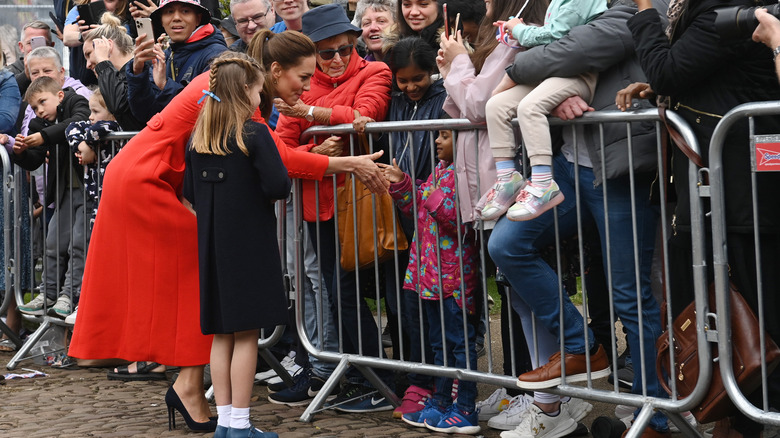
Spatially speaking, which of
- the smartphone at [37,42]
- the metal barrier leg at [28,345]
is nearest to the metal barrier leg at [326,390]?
the metal barrier leg at [28,345]

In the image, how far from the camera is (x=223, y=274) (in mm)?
5203

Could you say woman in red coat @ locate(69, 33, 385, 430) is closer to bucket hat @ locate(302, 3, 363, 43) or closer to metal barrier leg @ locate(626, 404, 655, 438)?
bucket hat @ locate(302, 3, 363, 43)

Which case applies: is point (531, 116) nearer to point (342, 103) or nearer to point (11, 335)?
point (342, 103)

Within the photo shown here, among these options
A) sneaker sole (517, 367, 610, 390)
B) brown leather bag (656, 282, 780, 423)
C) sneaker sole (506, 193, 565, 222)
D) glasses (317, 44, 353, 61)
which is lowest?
sneaker sole (517, 367, 610, 390)

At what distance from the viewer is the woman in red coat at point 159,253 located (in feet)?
18.5

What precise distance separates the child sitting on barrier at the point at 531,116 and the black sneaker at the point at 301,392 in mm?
1946

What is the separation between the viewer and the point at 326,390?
19.4 ft

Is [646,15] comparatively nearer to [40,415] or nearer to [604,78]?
[604,78]

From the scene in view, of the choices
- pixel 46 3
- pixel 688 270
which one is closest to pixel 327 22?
pixel 688 270

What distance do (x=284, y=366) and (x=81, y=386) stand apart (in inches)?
52.8

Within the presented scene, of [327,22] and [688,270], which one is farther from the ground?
[327,22]

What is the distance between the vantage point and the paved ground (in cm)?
567

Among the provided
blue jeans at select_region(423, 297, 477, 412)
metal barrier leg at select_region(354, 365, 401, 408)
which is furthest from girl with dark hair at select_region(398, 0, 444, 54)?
metal barrier leg at select_region(354, 365, 401, 408)

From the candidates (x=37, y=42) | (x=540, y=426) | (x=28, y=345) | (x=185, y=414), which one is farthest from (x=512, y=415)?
(x=37, y=42)
